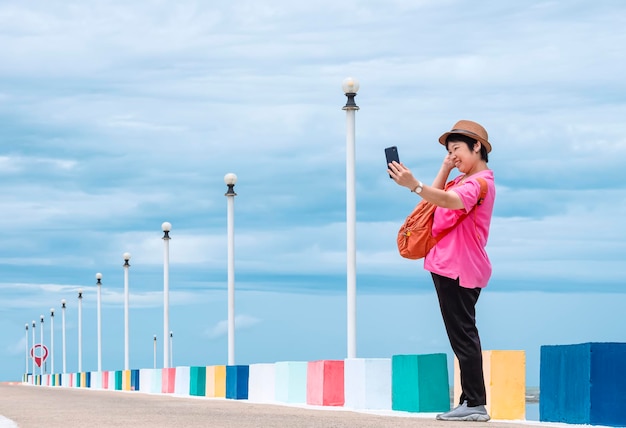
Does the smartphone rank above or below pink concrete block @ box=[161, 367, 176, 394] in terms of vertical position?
above

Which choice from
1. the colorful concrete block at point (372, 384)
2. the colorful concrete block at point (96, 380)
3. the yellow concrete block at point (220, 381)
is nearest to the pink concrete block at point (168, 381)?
the yellow concrete block at point (220, 381)

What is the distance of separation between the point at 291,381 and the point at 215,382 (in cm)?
636

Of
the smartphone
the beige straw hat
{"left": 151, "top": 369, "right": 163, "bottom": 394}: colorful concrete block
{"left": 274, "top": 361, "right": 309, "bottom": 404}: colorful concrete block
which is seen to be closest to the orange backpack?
the beige straw hat

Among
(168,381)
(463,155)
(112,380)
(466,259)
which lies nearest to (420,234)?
(466,259)

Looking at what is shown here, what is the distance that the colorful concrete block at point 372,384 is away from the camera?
1316 centimetres

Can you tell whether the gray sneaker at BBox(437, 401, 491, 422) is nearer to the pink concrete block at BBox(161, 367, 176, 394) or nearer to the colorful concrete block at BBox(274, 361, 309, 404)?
the colorful concrete block at BBox(274, 361, 309, 404)

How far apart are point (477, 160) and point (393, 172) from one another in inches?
46.0

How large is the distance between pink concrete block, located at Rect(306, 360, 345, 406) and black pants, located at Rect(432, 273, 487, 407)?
473 centimetres

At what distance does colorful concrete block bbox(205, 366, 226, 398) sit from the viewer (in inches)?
906

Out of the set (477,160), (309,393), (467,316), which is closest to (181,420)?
(467,316)

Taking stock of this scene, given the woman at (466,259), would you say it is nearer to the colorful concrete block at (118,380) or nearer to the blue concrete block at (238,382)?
the blue concrete block at (238,382)

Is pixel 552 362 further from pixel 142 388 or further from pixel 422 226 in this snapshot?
pixel 142 388

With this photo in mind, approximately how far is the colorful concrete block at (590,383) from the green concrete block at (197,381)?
51.5 feet

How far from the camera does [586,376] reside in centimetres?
935
